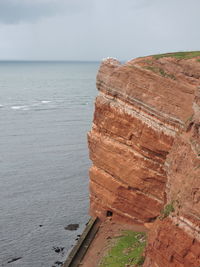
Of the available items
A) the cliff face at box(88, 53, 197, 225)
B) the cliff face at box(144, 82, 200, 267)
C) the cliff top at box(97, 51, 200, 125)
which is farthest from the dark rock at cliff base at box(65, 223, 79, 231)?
the cliff face at box(144, 82, 200, 267)

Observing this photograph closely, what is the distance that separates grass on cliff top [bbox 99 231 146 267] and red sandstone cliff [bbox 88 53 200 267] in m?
1.71

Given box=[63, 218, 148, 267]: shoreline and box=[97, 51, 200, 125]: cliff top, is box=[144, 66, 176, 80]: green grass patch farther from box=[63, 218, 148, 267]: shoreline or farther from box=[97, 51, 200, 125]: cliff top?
box=[63, 218, 148, 267]: shoreline

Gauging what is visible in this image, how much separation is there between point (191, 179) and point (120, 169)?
14413 mm

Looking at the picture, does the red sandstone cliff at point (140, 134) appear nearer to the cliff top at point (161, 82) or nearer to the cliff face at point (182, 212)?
the cliff top at point (161, 82)

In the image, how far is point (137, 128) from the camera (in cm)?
3356

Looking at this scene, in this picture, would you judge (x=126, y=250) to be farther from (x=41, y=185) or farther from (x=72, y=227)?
A: (x=41, y=185)

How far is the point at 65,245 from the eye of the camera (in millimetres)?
45812

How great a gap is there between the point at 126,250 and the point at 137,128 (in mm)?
9605

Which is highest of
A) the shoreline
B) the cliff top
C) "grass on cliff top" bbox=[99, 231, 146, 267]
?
the cliff top

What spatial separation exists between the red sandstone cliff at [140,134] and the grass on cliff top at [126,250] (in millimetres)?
1706

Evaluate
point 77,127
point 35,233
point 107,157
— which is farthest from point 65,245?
point 77,127

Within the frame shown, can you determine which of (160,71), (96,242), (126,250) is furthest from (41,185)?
(160,71)

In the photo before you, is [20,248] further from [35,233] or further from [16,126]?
[16,126]

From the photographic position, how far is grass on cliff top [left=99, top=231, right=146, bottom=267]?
32062 millimetres
